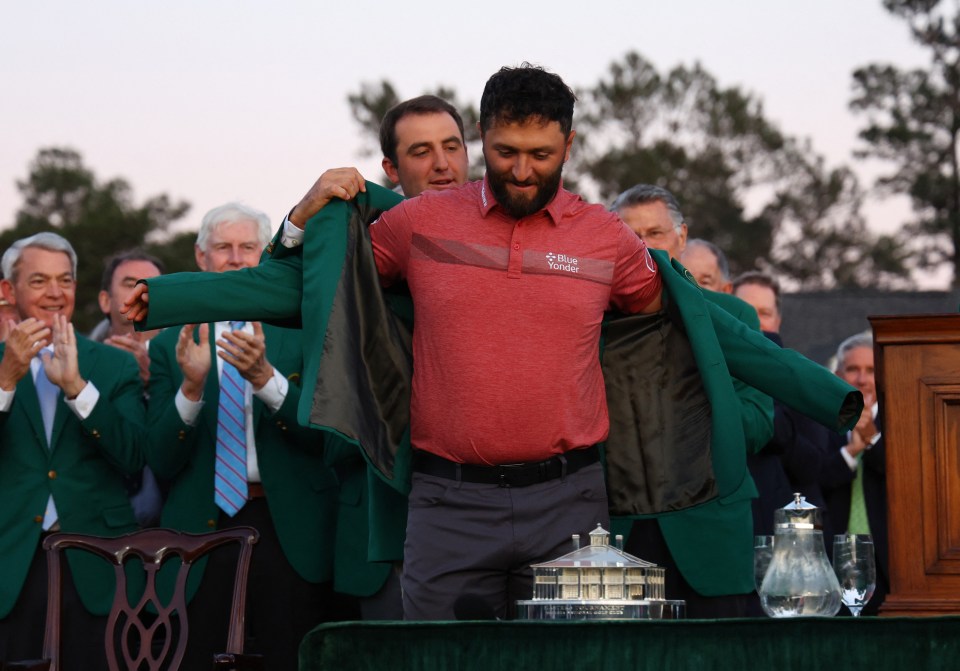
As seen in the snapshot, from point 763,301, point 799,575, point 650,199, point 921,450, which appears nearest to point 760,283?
point 763,301

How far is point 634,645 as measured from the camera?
2.88 meters

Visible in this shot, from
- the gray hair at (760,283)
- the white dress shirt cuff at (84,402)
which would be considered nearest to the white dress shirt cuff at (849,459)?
the gray hair at (760,283)

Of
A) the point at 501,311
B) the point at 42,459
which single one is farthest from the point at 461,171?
the point at 42,459

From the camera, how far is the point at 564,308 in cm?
400

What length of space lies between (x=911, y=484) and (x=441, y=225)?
1.37 m

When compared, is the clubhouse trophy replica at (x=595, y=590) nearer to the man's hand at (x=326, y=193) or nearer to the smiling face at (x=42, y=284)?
the man's hand at (x=326, y=193)

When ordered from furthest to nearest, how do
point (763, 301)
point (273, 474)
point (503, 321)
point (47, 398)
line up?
point (763, 301) < point (47, 398) < point (273, 474) < point (503, 321)

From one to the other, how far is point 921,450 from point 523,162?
1221 millimetres

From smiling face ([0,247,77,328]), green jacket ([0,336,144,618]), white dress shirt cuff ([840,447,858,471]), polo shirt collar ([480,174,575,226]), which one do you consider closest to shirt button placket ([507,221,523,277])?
polo shirt collar ([480,174,575,226])

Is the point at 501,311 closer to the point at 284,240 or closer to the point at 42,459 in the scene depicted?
the point at 284,240

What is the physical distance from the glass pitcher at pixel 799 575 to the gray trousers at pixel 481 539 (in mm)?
625

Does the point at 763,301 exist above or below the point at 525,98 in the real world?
above

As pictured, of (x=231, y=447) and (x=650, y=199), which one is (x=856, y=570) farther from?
(x=231, y=447)

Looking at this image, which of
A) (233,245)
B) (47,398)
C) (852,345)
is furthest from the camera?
(852,345)
